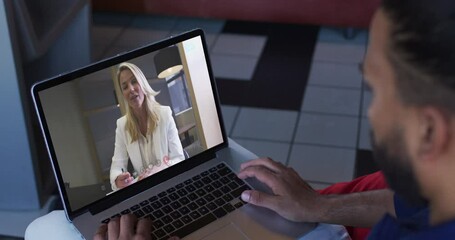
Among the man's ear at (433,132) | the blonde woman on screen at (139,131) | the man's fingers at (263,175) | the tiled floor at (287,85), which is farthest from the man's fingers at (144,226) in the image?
the tiled floor at (287,85)

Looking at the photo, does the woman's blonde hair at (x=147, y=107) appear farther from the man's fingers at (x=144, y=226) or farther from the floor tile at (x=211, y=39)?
the floor tile at (x=211, y=39)

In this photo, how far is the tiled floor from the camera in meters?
2.30

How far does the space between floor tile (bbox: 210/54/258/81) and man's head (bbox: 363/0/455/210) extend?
6.67ft

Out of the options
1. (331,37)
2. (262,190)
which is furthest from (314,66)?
(262,190)

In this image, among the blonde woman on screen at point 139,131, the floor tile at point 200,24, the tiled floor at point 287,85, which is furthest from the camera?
the floor tile at point 200,24

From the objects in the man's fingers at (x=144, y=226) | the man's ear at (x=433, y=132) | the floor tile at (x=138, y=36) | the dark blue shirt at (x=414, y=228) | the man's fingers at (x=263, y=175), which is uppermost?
the man's ear at (x=433, y=132)

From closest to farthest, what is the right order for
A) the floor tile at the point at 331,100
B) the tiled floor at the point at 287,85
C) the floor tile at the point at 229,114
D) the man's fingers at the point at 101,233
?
1. the man's fingers at the point at 101,233
2. the tiled floor at the point at 287,85
3. the floor tile at the point at 229,114
4. the floor tile at the point at 331,100

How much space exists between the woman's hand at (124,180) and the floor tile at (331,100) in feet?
5.02

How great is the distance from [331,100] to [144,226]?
1.71 metres

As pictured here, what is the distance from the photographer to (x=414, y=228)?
29.4 inches

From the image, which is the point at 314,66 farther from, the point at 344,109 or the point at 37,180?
the point at 37,180

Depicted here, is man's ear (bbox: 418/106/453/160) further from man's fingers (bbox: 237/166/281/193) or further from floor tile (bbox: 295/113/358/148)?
floor tile (bbox: 295/113/358/148)

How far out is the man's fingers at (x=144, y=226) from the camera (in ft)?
3.23

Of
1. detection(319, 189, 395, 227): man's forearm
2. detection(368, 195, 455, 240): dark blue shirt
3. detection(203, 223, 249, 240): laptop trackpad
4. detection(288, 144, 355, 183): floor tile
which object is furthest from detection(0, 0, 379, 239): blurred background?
detection(368, 195, 455, 240): dark blue shirt
